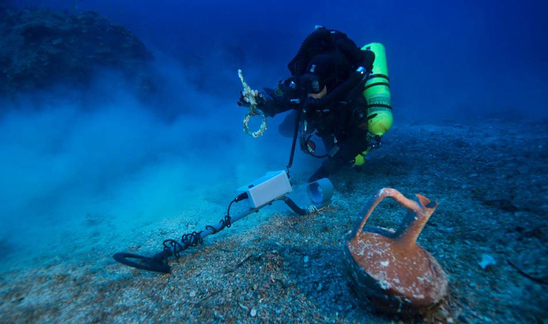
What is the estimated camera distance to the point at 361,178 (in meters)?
4.62

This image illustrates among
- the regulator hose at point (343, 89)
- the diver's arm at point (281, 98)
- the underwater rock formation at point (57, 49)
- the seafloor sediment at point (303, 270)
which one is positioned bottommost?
the seafloor sediment at point (303, 270)

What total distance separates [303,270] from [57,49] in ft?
52.5

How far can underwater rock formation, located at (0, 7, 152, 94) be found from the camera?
9.47 metres

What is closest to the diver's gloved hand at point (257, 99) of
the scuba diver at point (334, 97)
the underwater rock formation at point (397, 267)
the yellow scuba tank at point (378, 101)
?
the scuba diver at point (334, 97)

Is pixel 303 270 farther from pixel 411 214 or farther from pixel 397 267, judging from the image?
pixel 411 214

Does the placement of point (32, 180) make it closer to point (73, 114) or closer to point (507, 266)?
point (73, 114)

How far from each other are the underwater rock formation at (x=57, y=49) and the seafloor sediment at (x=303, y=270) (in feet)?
37.2

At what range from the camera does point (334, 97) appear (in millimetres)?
3998

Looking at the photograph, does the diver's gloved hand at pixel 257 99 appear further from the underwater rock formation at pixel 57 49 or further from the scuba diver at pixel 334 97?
the underwater rock formation at pixel 57 49

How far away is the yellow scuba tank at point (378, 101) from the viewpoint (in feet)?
13.3

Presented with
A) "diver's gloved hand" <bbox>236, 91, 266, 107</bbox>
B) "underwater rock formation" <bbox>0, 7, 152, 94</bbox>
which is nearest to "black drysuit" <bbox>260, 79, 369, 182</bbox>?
"diver's gloved hand" <bbox>236, 91, 266, 107</bbox>

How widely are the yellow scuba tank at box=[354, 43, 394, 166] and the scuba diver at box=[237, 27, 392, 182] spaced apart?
2 cm

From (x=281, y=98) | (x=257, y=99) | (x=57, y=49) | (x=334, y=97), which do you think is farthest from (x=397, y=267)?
(x=57, y=49)

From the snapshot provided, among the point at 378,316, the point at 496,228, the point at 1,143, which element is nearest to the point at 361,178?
the point at 496,228
